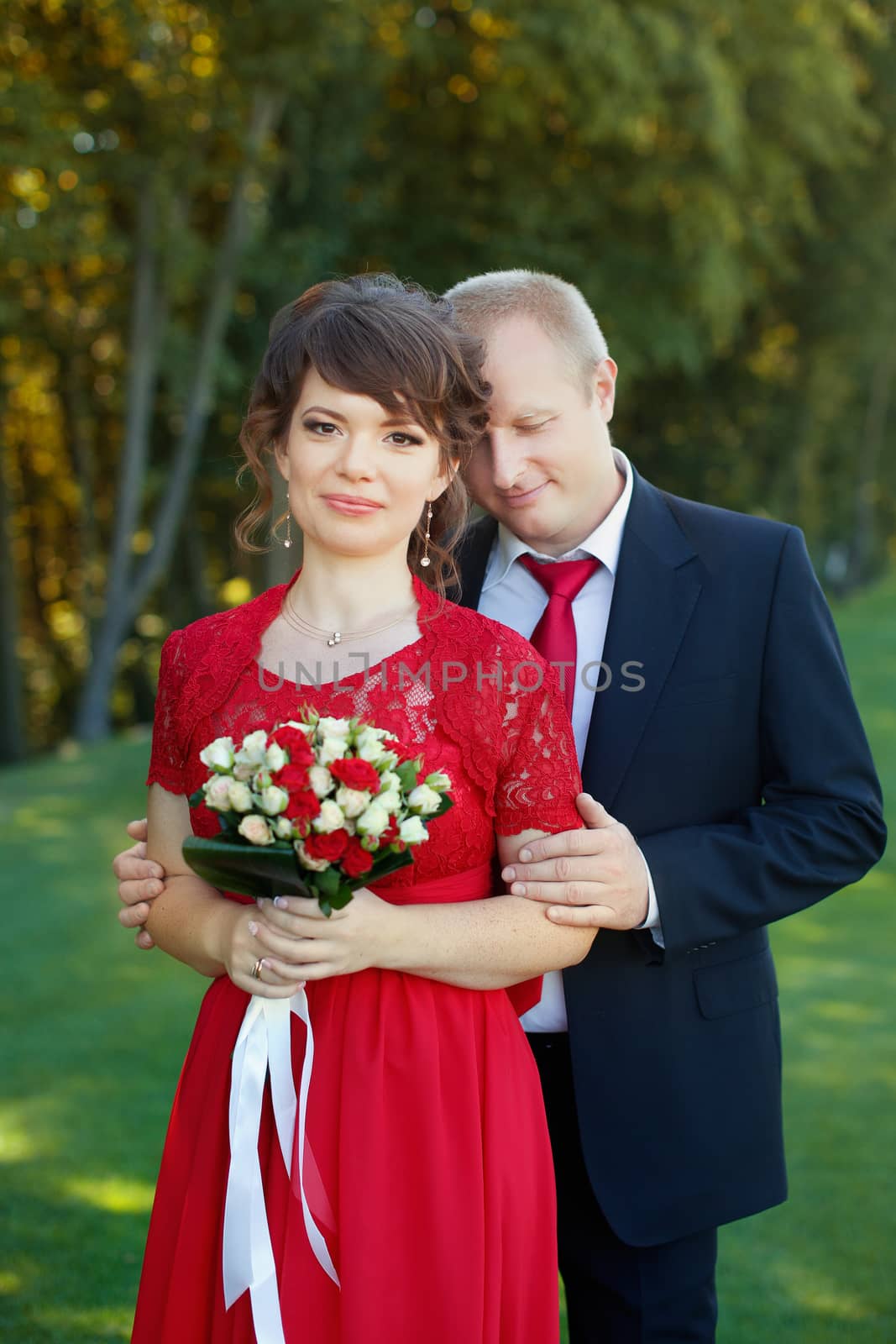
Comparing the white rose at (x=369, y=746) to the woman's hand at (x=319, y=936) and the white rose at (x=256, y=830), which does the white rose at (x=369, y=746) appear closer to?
the white rose at (x=256, y=830)

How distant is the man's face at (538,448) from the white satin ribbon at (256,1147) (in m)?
1.29

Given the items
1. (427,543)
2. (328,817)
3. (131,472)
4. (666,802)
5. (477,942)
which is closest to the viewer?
(328,817)

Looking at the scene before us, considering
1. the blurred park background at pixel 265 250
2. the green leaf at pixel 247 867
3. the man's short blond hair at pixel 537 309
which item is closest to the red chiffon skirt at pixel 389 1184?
the green leaf at pixel 247 867

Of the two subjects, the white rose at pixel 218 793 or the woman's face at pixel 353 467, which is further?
the woman's face at pixel 353 467

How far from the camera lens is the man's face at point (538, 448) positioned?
10.2 ft

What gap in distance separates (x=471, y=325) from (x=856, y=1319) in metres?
3.73

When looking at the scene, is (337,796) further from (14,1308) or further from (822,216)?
(822,216)

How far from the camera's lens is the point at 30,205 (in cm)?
1382

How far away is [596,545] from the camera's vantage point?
321 cm

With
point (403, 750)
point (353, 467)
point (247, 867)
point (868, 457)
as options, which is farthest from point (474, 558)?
point (868, 457)

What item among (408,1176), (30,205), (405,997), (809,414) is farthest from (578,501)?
(809,414)

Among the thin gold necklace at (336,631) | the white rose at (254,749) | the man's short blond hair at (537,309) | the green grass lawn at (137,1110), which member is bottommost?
the green grass lawn at (137,1110)

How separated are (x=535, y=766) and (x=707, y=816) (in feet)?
2.13

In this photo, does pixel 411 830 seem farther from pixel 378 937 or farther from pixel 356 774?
pixel 378 937
